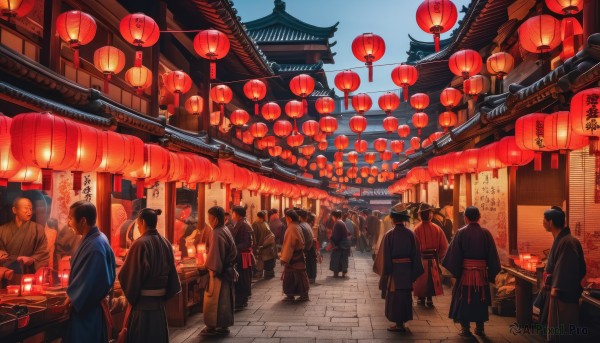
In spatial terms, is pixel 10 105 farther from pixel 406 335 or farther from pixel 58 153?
pixel 406 335

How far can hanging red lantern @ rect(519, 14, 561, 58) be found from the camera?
8.81 m

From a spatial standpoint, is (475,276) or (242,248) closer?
(475,276)

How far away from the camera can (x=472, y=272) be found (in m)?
8.90

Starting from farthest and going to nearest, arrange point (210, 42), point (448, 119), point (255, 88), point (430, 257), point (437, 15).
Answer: point (448, 119)
point (255, 88)
point (210, 42)
point (430, 257)
point (437, 15)

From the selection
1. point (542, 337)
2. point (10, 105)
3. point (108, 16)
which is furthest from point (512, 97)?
point (108, 16)

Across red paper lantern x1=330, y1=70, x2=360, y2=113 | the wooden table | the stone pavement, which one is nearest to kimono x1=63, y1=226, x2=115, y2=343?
the stone pavement

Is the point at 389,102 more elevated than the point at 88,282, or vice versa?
the point at 389,102

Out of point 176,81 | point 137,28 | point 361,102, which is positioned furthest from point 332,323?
point 361,102

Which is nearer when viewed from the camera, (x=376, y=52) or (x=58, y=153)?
(x=58, y=153)

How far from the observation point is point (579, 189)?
8.87 m

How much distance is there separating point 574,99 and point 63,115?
7009 mm

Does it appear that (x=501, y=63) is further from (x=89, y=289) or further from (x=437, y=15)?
(x=89, y=289)

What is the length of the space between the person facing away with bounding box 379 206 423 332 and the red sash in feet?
2.92

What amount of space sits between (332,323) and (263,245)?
600cm
